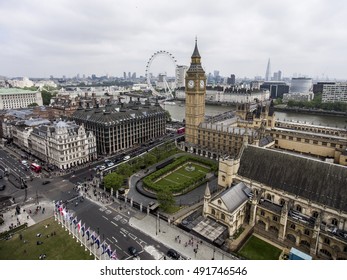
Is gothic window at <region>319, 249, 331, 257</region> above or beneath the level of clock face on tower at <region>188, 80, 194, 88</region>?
beneath

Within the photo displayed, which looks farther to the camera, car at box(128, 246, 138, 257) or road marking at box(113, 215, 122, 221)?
road marking at box(113, 215, 122, 221)

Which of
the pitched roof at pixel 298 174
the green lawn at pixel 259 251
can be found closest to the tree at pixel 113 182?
the pitched roof at pixel 298 174

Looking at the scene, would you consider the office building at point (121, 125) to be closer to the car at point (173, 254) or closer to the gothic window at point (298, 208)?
the car at point (173, 254)

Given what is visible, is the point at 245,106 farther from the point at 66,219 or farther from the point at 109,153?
the point at 66,219

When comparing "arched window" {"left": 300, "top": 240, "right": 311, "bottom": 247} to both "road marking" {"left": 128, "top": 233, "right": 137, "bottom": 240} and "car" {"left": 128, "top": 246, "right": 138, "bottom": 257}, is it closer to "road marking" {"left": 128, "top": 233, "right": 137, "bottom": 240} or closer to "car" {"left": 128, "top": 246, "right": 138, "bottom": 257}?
"car" {"left": 128, "top": 246, "right": 138, "bottom": 257}

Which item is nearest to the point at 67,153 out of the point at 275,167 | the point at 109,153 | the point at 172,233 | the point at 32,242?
the point at 109,153

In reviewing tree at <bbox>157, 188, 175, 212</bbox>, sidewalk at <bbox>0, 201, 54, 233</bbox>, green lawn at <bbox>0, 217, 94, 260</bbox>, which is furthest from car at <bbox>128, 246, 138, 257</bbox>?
sidewalk at <bbox>0, 201, 54, 233</bbox>

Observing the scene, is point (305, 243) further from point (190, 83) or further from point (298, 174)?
point (190, 83)
